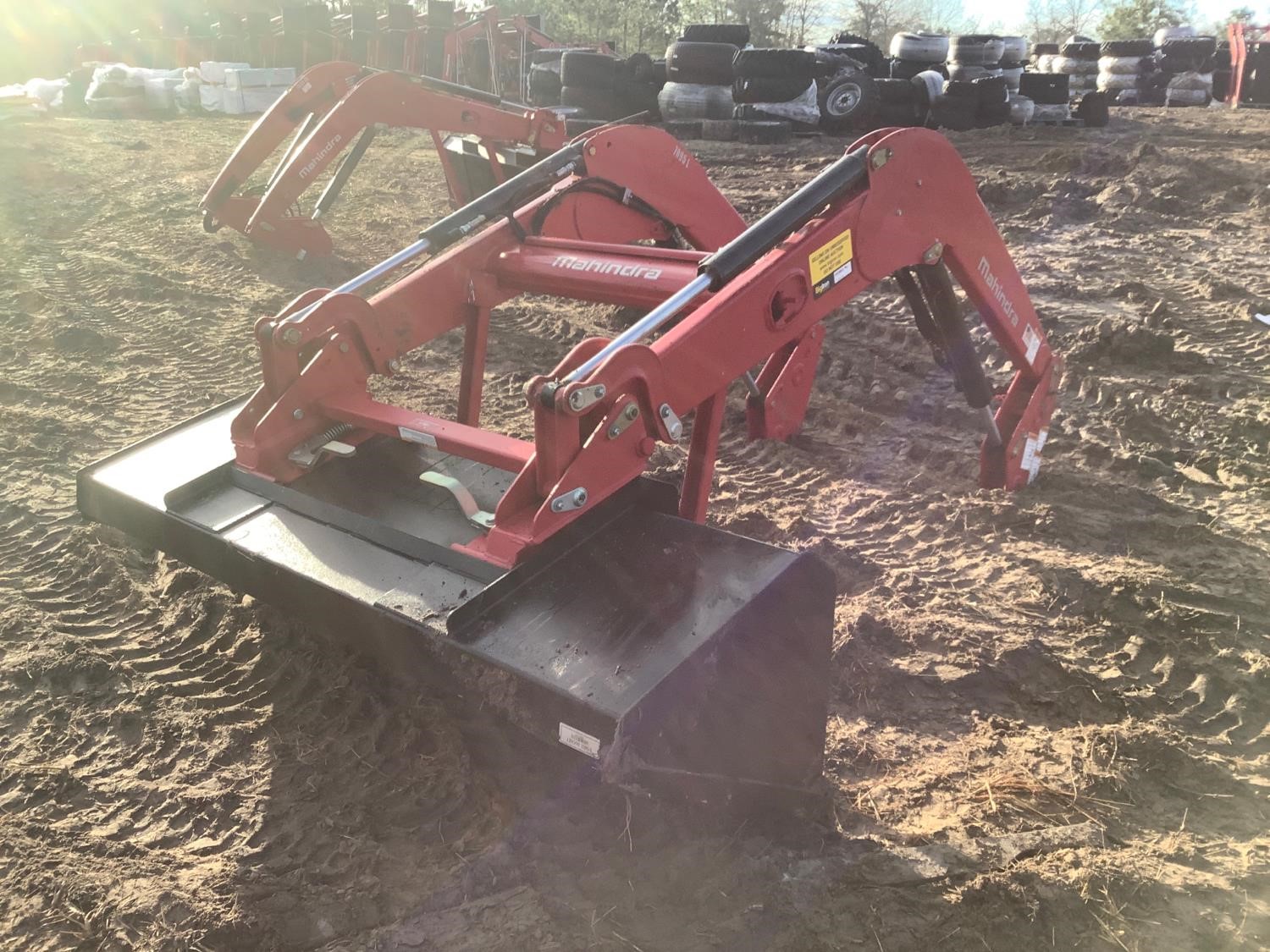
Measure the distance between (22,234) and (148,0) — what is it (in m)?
28.3

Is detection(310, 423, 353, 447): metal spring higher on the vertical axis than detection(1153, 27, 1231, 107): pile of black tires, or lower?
lower

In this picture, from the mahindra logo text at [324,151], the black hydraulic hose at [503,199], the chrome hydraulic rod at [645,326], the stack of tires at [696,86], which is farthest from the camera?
the stack of tires at [696,86]

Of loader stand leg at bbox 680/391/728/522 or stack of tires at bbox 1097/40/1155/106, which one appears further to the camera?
stack of tires at bbox 1097/40/1155/106

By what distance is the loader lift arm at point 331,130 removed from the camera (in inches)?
315

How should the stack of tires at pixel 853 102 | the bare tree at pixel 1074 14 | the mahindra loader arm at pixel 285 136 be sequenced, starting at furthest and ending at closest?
the bare tree at pixel 1074 14, the stack of tires at pixel 853 102, the mahindra loader arm at pixel 285 136

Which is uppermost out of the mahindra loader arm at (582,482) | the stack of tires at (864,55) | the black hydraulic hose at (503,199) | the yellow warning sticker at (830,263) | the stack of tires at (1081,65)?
the stack of tires at (1081,65)

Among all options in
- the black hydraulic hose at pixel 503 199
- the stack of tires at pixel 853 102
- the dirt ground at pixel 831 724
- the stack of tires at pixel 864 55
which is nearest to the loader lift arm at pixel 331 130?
the dirt ground at pixel 831 724

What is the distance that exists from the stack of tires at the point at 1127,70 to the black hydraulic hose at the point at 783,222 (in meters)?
18.2

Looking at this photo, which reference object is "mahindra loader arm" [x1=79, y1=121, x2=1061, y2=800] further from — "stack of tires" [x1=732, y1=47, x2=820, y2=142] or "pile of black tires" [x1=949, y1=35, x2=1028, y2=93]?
"pile of black tires" [x1=949, y1=35, x2=1028, y2=93]

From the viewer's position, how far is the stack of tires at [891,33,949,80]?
15125 millimetres

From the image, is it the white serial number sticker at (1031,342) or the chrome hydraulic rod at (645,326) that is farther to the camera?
the white serial number sticker at (1031,342)

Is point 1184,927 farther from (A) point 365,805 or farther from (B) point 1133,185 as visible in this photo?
(B) point 1133,185

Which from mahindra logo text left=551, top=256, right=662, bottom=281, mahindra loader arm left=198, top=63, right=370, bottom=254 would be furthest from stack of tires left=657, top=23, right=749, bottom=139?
mahindra logo text left=551, top=256, right=662, bottom=281

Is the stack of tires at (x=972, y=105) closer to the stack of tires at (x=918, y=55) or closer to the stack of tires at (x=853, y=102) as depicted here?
the stack of tires at (x=853, y=102)
